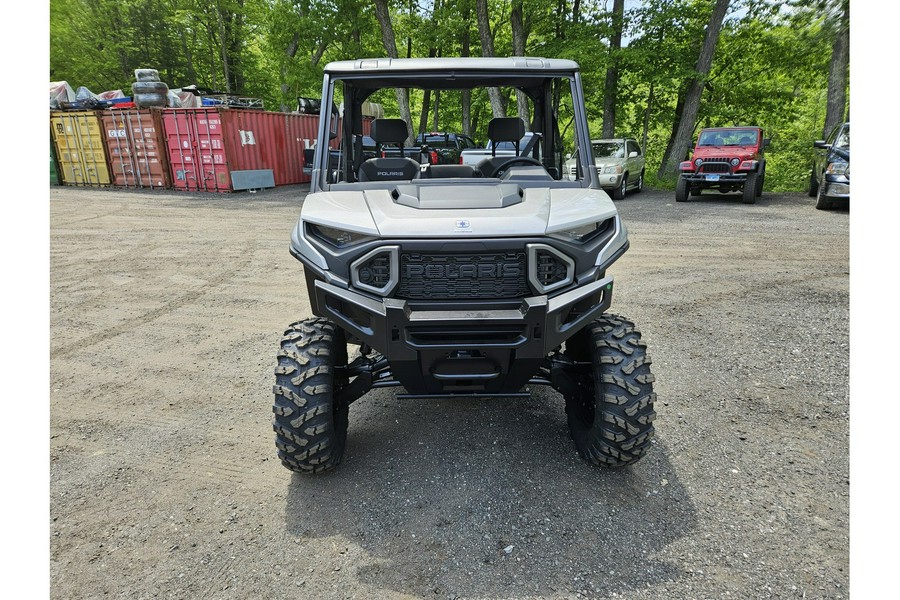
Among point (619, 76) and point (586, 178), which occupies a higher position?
point (619, 76)

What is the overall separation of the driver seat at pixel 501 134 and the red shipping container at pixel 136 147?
53.4ft

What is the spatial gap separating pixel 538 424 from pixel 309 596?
182cm

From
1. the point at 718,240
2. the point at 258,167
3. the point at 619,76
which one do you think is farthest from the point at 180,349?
the point at 619,76

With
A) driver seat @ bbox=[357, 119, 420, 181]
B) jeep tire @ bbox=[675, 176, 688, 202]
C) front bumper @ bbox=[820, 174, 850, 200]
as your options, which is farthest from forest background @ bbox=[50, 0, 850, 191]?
driver seat @ bbox=[357, 119, 420, 181]

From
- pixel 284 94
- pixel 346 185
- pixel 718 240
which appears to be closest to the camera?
pixel 346 185

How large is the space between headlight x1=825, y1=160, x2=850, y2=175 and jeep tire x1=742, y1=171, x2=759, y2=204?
72.0 inches

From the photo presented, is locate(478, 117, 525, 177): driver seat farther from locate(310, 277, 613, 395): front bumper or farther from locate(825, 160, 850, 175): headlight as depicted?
locate(825, 160, 850, 175): headlight

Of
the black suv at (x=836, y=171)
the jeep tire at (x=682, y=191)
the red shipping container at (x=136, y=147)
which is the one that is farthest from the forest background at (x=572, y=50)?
the red shipping container at (x=136, y=147)

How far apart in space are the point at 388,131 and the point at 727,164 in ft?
40.0

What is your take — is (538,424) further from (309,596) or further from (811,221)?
(811,221)

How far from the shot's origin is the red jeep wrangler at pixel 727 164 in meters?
13.4

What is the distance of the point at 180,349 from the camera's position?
5.00m

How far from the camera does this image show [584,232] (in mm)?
2713

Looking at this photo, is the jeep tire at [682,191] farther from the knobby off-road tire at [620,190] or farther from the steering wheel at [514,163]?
the steering wheel at [514,163]
